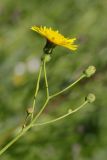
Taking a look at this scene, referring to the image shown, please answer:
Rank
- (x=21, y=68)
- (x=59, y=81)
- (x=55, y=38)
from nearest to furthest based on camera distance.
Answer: (x=55, y=38) < (x=59, y=81) < (x=21, y=68)

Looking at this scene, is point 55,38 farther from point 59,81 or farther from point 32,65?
point 32,65

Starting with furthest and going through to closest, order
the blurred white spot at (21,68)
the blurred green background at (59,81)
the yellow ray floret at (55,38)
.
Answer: the blurred white spot at (21,68) < the blurred green background at (59,81) < the yellow ray floret at (55,38)

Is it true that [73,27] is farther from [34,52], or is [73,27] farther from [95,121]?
[95,121]

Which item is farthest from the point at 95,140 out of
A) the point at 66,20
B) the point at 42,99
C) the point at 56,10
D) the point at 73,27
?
the point at 56,10

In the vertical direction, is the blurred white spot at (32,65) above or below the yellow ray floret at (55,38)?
below

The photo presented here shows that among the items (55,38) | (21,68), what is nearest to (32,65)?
(21,68)

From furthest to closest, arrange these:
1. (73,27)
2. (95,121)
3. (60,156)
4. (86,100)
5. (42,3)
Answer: (42,3)
(73,27)
(95,121)
(60,156)
(86,100)

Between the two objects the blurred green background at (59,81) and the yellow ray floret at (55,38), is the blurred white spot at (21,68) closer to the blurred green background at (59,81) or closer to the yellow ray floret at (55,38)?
the blurred green background at (59,81)

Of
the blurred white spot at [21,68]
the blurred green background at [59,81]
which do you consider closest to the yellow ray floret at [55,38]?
the blurred green background at [59,81]
